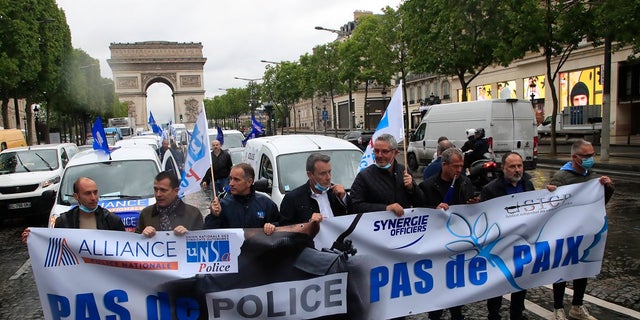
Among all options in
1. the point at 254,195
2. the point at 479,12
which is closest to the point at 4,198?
the point at 254,195

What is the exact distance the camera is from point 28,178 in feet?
38.4

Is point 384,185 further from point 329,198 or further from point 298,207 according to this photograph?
Result: point 298,207

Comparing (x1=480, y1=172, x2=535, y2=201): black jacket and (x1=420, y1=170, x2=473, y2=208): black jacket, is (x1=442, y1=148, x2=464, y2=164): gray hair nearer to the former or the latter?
(x1=420, y1=170, x2=473, y2=208): black jacket

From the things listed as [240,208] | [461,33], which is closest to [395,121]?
[240,208]

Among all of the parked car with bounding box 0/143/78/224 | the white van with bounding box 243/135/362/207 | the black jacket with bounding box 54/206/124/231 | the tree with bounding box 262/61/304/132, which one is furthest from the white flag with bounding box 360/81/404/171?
the tree with bounding box 262/61/304/132

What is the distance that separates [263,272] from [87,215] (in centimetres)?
165

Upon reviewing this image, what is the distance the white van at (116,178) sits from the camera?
24.2ft

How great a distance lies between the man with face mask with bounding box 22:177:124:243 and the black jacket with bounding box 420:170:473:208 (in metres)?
2.79

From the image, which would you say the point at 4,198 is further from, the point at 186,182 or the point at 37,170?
the point at 186,182

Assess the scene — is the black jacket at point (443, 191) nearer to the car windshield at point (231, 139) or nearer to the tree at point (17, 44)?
the car windshield at point (231, 139)

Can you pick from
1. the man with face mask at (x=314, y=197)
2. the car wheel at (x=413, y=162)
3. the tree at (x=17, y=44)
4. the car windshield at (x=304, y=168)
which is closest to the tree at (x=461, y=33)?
the car wheel at (x=413, y=162)

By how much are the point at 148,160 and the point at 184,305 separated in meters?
5.18

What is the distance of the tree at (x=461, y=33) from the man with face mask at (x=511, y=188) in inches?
690

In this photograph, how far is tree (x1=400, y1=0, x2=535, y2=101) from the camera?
853 inches
